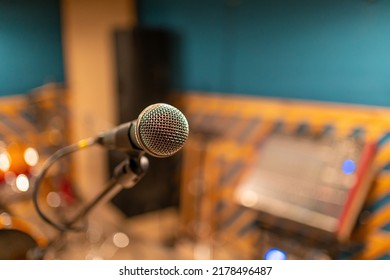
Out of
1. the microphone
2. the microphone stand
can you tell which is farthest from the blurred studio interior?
the microphone

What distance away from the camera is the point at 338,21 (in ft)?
5.91

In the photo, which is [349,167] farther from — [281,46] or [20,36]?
[20,36]

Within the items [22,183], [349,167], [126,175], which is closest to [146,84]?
[22,183]

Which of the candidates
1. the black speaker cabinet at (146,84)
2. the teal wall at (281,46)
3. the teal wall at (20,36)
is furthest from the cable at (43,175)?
the black speaker cabinet at (146,84)

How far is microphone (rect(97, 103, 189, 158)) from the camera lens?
2.07 ft

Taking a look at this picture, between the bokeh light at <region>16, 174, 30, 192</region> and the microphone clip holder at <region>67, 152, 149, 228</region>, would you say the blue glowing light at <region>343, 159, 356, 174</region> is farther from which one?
the bokeh light at <region>16, 174, 30, 192</region>

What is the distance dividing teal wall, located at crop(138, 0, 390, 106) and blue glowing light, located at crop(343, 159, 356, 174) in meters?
0.35

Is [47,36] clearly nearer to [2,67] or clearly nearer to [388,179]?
[2,67]

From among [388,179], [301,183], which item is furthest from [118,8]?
[388,179]

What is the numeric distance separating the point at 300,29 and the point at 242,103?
2.04 ft

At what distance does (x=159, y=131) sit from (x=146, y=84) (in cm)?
211

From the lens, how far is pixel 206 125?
2646mm

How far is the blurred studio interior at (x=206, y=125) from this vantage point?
1545 millimetres

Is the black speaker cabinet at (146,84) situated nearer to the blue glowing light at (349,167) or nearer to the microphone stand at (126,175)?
the blue glowing light at (349,167)
